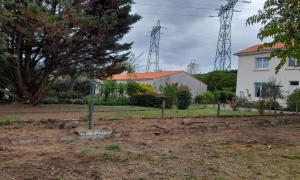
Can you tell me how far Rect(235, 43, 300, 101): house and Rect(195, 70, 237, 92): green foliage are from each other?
168 inches

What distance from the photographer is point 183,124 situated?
12727mm

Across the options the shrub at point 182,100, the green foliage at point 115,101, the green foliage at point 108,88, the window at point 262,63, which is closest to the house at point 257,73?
the window at point 262,63

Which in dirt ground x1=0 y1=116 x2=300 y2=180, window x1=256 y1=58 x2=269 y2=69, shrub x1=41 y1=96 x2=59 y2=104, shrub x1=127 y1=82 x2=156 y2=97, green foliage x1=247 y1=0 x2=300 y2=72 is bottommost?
dirt ground x1=0 y1=116 x2=300 y2=180

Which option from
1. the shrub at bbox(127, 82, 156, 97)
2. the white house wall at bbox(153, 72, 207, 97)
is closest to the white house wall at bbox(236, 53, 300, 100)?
the white house wall at bbox(153, 72, 207, 97)

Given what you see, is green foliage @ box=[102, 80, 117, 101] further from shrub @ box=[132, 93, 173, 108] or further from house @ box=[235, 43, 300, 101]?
house @ box=[235, 43, 300, 101]

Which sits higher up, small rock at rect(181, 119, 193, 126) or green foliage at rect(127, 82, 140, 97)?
green foliage at rect(127, 82, 140, 97)

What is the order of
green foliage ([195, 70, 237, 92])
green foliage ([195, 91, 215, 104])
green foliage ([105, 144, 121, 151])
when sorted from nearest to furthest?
green foliage ([105, 144, 121, 151]) → green foliage ([195, 91, 215, 104]) → green foliage ([195, 70, 237, 92])

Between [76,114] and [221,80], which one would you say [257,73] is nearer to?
[221,80]

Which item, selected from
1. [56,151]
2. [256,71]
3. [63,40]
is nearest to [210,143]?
[56,151]

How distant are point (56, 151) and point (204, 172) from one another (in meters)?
2.73

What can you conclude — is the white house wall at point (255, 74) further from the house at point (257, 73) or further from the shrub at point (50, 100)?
the shrub at point (50, 100)

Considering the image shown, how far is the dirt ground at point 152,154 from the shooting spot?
6.43 m

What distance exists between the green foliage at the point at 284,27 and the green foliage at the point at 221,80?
3318 centimetres

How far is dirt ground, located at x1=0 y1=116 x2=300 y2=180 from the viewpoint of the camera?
643 centimetres
